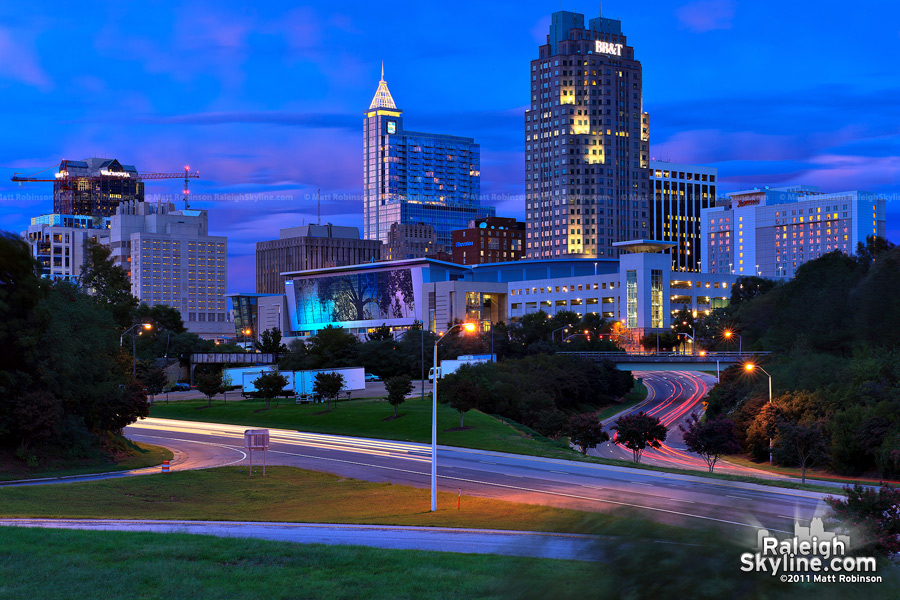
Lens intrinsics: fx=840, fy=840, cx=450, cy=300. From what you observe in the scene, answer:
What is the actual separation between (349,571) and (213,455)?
3973 centimetres

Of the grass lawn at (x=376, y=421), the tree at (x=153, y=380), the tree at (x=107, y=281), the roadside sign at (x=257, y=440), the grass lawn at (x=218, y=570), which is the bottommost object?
the grass lawn at (x=376, y=421)

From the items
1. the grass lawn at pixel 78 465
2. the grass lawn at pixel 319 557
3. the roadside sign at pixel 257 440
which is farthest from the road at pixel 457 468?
the roadside sign at pixel 257 440

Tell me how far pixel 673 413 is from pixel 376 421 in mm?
38110

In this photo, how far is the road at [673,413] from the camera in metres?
59.2

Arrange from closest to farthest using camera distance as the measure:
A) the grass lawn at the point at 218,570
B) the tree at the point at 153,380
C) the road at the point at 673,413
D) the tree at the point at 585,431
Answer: the grass lawn at the point at 218,570 < the tree at the point at 585,431 < the road at the point at 673,413 < the tree at the point at 153,380

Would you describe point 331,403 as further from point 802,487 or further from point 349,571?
point 349,571

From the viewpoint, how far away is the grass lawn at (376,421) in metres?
55.2

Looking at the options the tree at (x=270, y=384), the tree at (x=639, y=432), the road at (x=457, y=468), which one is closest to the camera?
the road at (x=457, y=468)

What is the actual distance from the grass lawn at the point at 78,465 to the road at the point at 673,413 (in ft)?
101

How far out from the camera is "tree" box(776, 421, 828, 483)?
5200 centimetres

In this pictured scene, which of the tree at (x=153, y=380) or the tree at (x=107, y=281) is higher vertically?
the tree at (x=107, y=281)

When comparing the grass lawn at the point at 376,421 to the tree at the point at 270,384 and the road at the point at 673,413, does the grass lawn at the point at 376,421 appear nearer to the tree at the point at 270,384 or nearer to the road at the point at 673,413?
the tree at the point at 270,384

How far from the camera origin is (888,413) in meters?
51.1

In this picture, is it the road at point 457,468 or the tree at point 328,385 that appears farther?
the tree at point 328,385
